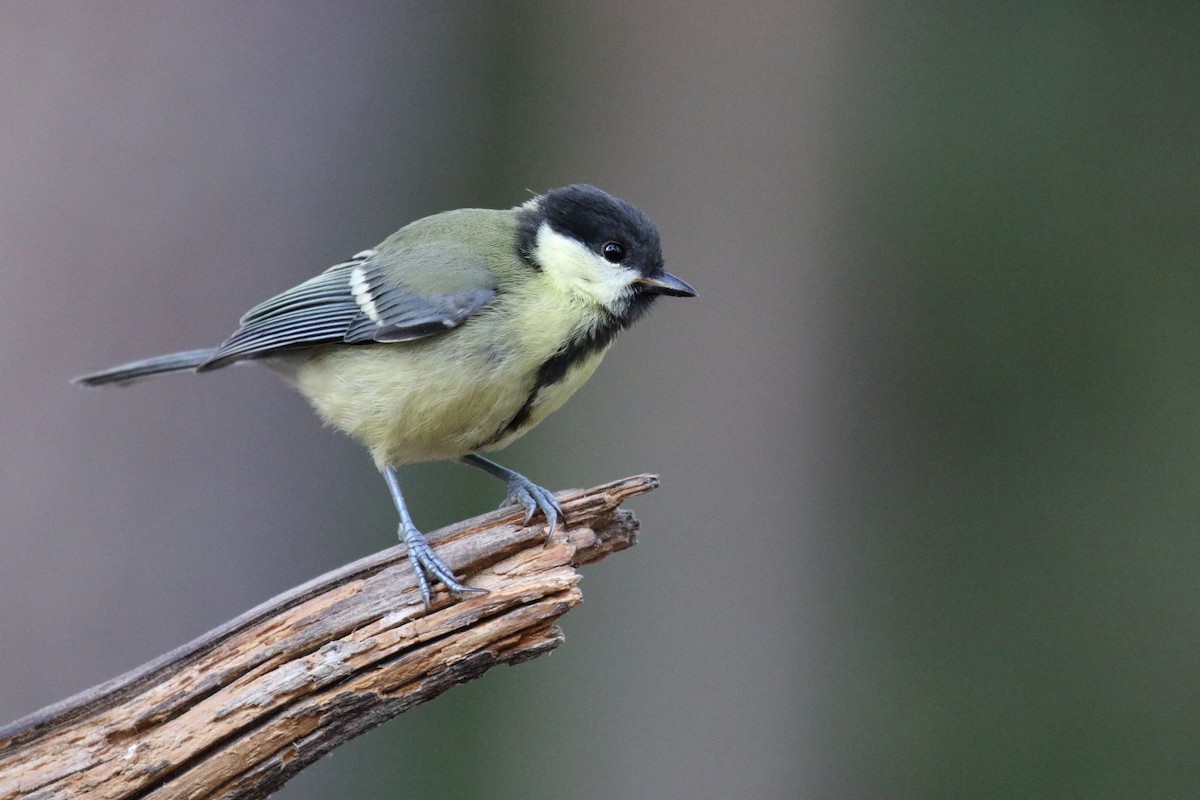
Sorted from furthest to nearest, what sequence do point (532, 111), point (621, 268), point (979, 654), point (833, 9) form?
point (532, 111), point (979, 654), point (833, 9), point (621, 268)

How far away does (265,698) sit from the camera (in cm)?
160

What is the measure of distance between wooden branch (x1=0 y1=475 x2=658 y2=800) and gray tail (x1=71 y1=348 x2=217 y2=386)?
929 millimetres

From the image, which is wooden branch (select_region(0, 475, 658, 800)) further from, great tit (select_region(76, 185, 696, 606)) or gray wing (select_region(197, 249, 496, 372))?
gray wing (select_region(197, 249, 496, 372))

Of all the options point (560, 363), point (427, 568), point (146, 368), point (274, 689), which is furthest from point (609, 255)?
point (146, 368)

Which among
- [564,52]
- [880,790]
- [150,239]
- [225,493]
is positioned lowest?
[880,790]

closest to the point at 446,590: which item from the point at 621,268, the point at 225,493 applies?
the point at 621,268

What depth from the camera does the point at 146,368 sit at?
2.44 meters

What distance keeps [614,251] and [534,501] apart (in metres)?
0.52

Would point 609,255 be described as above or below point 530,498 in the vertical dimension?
above

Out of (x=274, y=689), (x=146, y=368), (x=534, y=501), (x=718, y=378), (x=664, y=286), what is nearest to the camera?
(x=274, y=689)

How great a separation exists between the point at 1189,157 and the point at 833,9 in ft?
4.24

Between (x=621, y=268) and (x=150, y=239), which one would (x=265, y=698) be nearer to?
(x=621, y=268)

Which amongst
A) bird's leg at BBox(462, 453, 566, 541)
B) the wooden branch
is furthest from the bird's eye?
the wooden branch

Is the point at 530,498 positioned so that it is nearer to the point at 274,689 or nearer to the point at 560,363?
the point at 560,363
